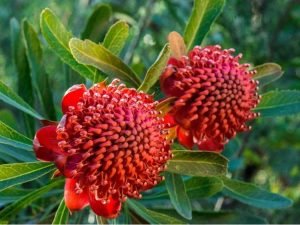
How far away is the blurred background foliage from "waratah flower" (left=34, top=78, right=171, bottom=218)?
0.90m

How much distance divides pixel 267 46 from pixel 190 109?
1.54 metres

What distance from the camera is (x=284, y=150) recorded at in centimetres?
354

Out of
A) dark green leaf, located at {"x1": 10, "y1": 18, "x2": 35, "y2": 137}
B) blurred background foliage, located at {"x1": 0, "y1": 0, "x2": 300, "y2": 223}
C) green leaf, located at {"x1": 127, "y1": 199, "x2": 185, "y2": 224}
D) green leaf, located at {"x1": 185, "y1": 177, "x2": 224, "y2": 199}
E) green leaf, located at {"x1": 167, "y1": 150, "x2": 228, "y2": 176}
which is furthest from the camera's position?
blurred background foliage, located at {"x1": 0, "y1": 0, "x2": 300, "y2": 223}

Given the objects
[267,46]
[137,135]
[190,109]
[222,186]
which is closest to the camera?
[137,135]

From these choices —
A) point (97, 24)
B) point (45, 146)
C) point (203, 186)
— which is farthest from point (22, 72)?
point (203, 186)

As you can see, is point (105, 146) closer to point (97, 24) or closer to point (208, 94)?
point (208, 94)

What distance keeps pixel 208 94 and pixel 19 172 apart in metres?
0.46

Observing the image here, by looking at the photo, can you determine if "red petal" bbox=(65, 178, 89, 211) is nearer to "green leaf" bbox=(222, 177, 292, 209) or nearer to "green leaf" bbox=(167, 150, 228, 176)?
"green leaf" bbox=(167, 150, 228, 176)

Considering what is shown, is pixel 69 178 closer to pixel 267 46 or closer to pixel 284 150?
pixel 267 46

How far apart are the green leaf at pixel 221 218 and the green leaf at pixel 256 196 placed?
0.07 metres

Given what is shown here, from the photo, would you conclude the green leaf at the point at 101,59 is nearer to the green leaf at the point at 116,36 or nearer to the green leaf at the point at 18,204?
the green leaf at the point at 116,36

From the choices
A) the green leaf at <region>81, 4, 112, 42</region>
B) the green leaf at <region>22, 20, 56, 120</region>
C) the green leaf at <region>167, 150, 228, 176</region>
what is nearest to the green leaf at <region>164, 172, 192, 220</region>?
the green leaf at <region>167, 150, 228, 176</region>

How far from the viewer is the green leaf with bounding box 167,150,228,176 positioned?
149 centimetres

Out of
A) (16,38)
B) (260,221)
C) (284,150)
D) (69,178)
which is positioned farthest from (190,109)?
(284,150)
